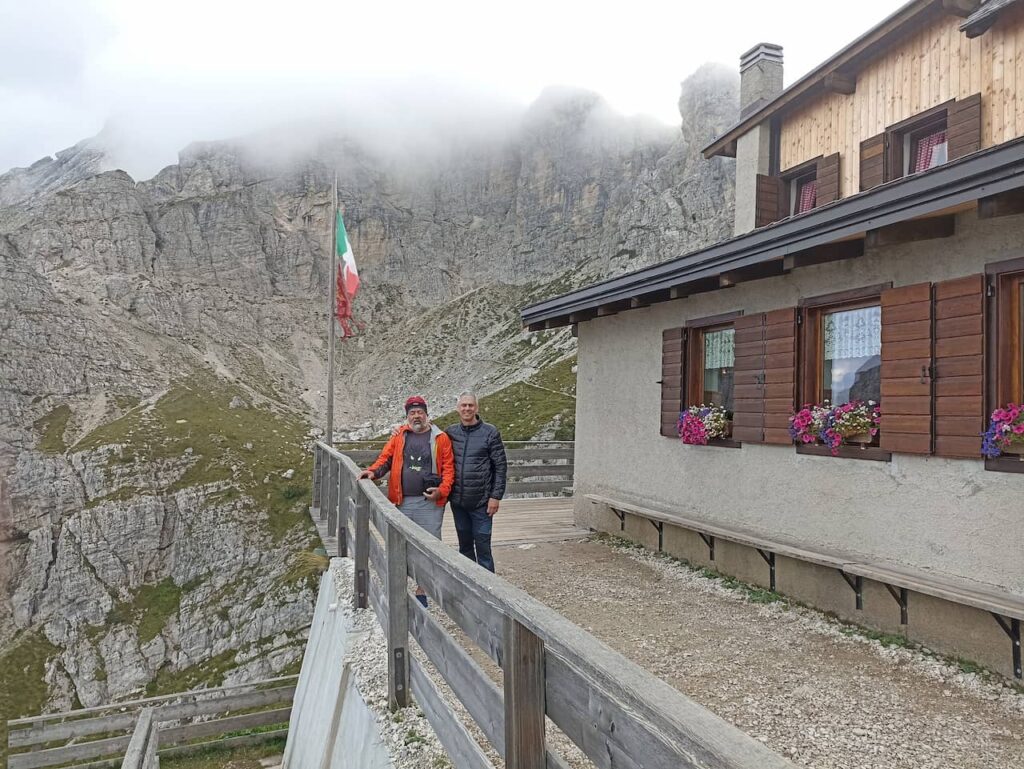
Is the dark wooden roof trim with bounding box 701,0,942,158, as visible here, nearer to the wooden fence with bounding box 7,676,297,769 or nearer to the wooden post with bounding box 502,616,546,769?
the wooden post with bounding box 502,616,546,769

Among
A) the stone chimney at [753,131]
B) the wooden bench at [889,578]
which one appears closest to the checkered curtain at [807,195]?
the stone chimney at [753,131]

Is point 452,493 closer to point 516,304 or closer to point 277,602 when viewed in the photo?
point 277,602

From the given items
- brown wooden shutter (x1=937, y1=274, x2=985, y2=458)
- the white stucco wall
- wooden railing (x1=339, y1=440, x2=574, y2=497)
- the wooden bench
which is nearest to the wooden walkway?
the white stucco wall

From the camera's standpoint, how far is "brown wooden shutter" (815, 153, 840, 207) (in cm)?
979

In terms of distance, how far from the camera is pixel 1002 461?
4.56 meters

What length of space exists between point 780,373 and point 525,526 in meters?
5.33

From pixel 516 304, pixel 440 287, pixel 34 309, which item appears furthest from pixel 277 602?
pixel 440 287

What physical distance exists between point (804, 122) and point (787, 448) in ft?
22.0

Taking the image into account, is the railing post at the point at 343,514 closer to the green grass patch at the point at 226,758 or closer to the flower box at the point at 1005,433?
the flower box at the point at 1005,433

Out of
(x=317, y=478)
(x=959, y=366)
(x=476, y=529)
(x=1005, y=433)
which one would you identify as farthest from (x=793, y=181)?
(x=317, y=478)

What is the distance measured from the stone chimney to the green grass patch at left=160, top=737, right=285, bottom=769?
562 inches

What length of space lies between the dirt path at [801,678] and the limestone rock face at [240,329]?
2018 cm

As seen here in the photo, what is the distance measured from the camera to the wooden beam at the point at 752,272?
655cm

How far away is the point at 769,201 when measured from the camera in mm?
10977
